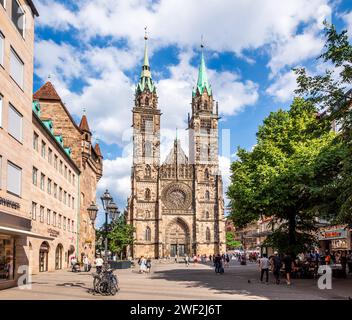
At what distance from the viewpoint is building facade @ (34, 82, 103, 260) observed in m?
46.2

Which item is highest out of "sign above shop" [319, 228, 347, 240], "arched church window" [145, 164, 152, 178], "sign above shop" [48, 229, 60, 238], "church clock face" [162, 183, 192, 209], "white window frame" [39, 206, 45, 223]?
"arched church window" [145, 164, 152, 178]

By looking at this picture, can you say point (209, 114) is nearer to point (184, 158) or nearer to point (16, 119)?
point (184, 158)

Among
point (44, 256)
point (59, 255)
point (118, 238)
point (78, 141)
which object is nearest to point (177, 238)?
point (118, 238)

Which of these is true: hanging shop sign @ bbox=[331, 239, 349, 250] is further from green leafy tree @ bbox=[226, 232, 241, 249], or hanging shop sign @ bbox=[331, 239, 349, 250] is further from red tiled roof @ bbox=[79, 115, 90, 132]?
green leafy tree @ bbox=[226, 232, 241, 249]

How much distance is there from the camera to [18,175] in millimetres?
21516

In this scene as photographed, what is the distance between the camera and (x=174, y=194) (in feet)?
299

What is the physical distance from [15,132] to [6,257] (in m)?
5.78

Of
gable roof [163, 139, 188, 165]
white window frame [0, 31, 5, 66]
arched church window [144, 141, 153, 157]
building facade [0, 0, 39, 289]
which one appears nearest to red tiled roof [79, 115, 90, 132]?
building facade [0, 0, 39, 289]

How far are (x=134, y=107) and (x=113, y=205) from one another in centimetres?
7456

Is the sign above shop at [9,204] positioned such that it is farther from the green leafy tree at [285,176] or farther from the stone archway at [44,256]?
the green leafy tree at [285,176]

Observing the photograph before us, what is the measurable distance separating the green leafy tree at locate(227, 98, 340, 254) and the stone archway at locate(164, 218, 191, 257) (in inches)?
2300

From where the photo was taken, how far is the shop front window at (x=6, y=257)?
1984 centimetres

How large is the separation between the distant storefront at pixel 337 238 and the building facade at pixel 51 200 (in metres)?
23.1

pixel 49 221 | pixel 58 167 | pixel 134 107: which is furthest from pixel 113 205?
pixel 134 107
